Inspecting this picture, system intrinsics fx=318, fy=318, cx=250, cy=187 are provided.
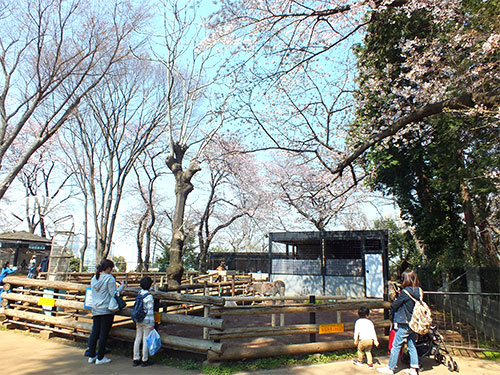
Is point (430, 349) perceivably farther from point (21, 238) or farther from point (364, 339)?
point (21, 238)

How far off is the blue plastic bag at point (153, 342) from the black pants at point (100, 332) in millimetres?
773

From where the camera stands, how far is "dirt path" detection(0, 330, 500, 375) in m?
4.61

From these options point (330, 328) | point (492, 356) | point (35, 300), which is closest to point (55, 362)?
point (35, 300)

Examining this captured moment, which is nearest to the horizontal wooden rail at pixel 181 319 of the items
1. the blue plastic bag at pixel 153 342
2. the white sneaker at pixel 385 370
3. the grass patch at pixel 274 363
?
the blue plastic bag at pixel 153 342

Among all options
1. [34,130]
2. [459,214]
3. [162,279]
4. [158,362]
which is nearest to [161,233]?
[34,130]

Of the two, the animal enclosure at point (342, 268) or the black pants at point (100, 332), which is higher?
the animal enclosure at point (342, 268)

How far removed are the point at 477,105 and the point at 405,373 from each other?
474 centimetres

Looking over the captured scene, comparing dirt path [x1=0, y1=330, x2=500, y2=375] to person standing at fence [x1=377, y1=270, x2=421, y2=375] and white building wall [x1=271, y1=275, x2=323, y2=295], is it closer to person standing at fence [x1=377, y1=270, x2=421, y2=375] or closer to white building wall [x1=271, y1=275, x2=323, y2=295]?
person standing at fence [x1=377, y1=270, x2=421, y2=375]

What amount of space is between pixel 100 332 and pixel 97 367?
0.55m

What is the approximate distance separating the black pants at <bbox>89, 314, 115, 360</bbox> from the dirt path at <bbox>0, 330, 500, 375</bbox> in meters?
0.23

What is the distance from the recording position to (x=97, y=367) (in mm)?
4785

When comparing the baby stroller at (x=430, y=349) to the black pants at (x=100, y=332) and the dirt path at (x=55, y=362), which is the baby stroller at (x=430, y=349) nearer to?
the dirt path at (x=55, y=362)

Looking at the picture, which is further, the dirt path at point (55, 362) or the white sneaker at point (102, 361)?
the white sneaker at point (102, 361)

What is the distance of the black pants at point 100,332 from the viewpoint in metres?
5.06
